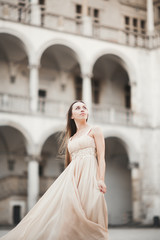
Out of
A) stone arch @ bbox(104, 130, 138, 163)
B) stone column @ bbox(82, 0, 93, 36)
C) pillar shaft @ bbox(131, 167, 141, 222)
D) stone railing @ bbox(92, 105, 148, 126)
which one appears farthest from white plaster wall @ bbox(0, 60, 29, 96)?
pillar shaft @ bbox(131, 167, 141, 222)

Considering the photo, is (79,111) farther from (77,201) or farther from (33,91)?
(33,91)

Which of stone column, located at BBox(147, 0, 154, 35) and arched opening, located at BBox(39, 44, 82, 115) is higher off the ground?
stone column, located at BBox(147, 0, 154, 35)

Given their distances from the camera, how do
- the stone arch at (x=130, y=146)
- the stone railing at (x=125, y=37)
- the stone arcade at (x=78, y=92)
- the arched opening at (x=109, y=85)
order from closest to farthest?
1. the stone arcade at (x=78, y=92)
2. the stone arch at (x=130, y=146)
3. the stone railing at (x=125, y=37)
4. the arched opening at (x=109, y=85)

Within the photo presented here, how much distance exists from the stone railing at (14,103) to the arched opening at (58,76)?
9.01 ft

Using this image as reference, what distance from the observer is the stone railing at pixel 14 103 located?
1605cm

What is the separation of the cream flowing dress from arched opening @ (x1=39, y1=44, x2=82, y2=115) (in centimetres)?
1524

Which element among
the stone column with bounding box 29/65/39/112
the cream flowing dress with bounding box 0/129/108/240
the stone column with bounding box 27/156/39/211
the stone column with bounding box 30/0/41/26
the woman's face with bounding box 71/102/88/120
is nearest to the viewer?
the cream flowing dress with bounding box 0/129/108/240

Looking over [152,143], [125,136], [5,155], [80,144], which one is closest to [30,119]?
[5,155]

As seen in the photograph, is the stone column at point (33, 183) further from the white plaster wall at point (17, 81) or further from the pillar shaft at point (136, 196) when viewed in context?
the pillar shaft at point (136, 196)

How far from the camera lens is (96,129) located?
4.20 m

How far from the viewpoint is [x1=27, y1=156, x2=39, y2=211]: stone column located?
631 inches

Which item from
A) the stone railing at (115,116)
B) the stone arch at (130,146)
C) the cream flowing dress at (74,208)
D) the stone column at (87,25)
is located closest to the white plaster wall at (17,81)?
the stone column at (87,25)

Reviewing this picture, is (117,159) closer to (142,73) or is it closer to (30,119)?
(142,73)

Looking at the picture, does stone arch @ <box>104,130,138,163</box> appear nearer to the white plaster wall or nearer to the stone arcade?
the stone arcade
